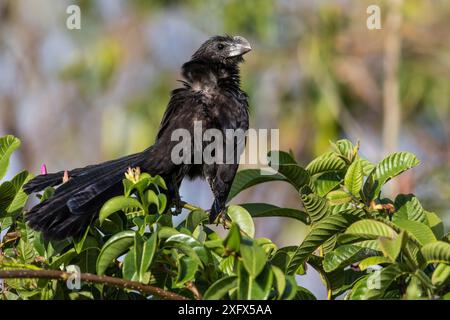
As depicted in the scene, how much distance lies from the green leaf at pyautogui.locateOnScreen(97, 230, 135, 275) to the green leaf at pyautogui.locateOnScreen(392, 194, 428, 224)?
928mm

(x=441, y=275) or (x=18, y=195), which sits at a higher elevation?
(x=18, y=195)

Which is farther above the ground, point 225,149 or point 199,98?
point 199,98

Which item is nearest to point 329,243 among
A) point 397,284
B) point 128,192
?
point 397,284

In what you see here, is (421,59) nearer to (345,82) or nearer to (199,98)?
(345,82)

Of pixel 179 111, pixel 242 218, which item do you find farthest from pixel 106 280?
pixel 179 111

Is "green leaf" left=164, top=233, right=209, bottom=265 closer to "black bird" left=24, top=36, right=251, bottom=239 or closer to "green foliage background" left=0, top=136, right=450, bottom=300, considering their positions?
"green foliage background" left=0, top=136, right=450, bottom=300

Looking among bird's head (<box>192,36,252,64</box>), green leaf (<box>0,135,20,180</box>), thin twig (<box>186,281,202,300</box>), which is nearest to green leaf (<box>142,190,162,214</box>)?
thin twig (<box>186,281,202,300</box>)

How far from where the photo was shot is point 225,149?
4.29 metres

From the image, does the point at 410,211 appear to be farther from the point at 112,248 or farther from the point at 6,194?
the point at 6,194

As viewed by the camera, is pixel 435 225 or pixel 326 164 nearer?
pixel 435 225

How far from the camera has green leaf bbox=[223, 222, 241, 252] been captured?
2.23 metres

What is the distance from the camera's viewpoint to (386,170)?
2818 mm

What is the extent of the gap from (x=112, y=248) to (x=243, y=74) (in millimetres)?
7633
